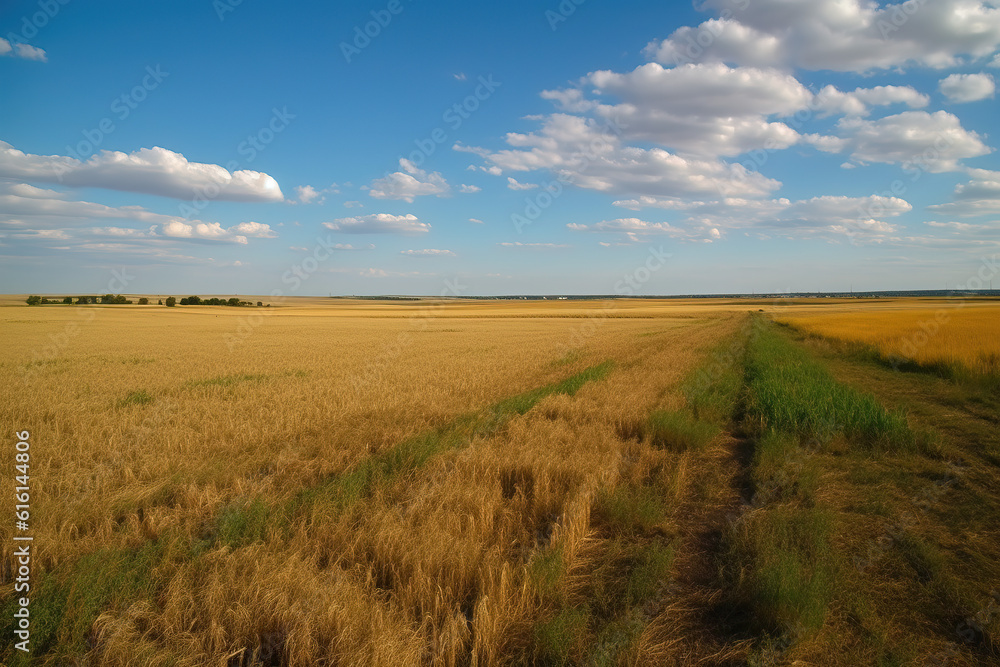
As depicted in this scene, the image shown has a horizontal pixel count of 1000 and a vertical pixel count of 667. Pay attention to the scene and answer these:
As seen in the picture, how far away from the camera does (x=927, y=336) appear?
22688mm

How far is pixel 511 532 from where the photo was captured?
192 inches

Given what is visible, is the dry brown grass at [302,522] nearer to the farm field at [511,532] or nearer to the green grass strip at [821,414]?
the farm field at [511,532]

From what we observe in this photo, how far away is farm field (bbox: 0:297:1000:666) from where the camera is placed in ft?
10.8

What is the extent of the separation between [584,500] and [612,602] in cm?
152

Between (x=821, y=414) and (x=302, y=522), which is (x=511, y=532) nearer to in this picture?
(x=302, y=522)

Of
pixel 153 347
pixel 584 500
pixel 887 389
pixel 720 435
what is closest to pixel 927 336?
pixel 887 389

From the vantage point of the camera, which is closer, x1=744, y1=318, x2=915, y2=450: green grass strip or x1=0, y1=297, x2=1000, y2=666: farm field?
x1=0, y1=297, x2=1000, y2=666: farm field

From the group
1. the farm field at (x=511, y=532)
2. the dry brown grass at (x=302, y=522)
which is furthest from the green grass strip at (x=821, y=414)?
the dry brown grass at (x=302, y=522)

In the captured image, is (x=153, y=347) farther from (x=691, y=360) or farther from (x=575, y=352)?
(x=691, y=360)

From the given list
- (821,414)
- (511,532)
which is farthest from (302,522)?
(821,414)

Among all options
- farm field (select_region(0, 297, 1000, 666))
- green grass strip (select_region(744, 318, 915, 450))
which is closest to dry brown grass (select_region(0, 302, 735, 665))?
farm field (select_region(0, 297, 1000, 666))

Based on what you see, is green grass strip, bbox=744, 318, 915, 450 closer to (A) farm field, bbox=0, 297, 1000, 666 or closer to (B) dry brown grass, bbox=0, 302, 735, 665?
(A) farm field, bbox=0, 297, 1000, 666

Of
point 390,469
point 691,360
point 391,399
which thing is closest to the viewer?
point 390,469

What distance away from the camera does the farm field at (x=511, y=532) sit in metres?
3.29
